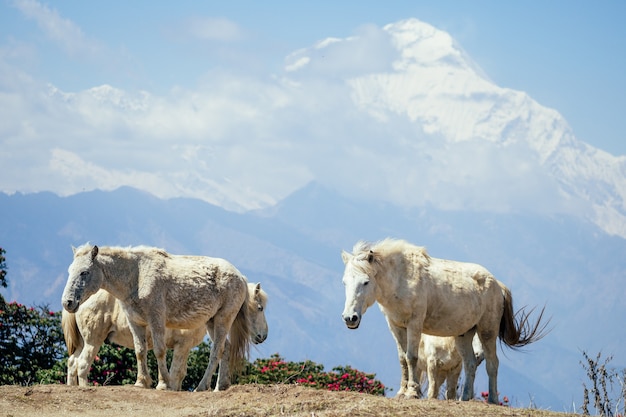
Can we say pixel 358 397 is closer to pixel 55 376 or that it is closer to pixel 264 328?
pixel 264 328

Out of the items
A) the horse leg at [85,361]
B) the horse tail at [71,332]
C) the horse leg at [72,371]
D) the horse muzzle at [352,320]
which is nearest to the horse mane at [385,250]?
the horse muzzle at [352,320]

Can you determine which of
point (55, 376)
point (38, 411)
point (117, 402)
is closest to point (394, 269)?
point (117, 402)

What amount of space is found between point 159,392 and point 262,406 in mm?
2534

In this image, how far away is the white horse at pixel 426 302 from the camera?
1576 centimetres

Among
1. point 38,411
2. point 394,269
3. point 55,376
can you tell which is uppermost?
point 394,269

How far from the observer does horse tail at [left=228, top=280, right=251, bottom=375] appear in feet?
57.0

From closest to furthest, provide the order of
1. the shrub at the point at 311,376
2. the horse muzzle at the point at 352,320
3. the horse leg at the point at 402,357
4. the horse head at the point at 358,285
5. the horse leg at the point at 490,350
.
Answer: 1. the horse muzzle at the point at 352,320
2. the horse head at the point at 358,285
3. the horse leg at the point at 402,357
4. the horse leg at the point at 490,350
5. the shrub at the point at 311,376

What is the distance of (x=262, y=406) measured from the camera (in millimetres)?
13531

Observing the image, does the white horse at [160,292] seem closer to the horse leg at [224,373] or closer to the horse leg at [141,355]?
the horse leg at [141,355]

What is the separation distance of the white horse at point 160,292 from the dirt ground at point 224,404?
125 centimetres

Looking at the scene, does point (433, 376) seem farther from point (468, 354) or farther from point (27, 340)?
point (27, 340)

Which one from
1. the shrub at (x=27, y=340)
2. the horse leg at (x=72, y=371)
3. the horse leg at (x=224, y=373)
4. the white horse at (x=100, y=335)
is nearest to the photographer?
the horse leg at (x=224, y=373)

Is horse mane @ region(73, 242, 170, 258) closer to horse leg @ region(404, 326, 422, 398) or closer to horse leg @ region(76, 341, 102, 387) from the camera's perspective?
horse leg @ region(76, 341, 102, 387)

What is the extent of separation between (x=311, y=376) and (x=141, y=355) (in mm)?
7318
